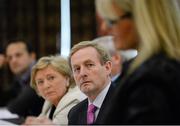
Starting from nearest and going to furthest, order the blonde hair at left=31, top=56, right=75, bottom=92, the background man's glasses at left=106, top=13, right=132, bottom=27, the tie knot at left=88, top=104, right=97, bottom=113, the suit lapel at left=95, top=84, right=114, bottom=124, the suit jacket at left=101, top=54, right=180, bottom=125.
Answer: the suit jacket at left=101, top=54, right=180, bottom=125 → the background man's glasses at left=106, top=13, right=132, bottom=27 → the suit lapel at left=95, top=84, right=114, bottom=124 → the tie knot at left=88, top=104, right=97, bottom=113 → the blonde hair at left=31, top=56, right=75, bottom=92

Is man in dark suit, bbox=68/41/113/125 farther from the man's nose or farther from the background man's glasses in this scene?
the background man's glasses

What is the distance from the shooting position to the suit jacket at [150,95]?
138 cm

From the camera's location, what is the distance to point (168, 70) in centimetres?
143

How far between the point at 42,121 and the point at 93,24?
6.76 meters

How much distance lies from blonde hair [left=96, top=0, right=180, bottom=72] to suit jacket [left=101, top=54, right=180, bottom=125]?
0.03 metres

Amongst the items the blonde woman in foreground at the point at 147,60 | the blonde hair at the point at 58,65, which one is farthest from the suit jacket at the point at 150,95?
the blonde hair at the point at 58,65

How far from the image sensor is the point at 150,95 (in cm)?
138

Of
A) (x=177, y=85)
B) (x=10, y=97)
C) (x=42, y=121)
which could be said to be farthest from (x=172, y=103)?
(x=10, y=97)

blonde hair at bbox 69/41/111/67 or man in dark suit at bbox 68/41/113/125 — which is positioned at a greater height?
blonde hair at bbox 69/41/111/67

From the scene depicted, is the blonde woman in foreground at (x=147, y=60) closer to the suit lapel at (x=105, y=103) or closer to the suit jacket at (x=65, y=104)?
the suit lapel at (x=105, y=103)

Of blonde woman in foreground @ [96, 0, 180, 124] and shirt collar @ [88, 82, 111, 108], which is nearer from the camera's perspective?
blonde woman in foreground @ [96, 0, 180, 124]

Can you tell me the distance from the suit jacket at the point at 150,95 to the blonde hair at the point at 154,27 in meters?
0.03

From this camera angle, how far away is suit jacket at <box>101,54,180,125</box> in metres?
1.38

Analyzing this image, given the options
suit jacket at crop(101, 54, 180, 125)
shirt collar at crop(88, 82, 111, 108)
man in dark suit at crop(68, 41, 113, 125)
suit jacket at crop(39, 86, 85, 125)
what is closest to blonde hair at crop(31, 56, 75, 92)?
suit jacket at crop(39, 86, 85, 125)
